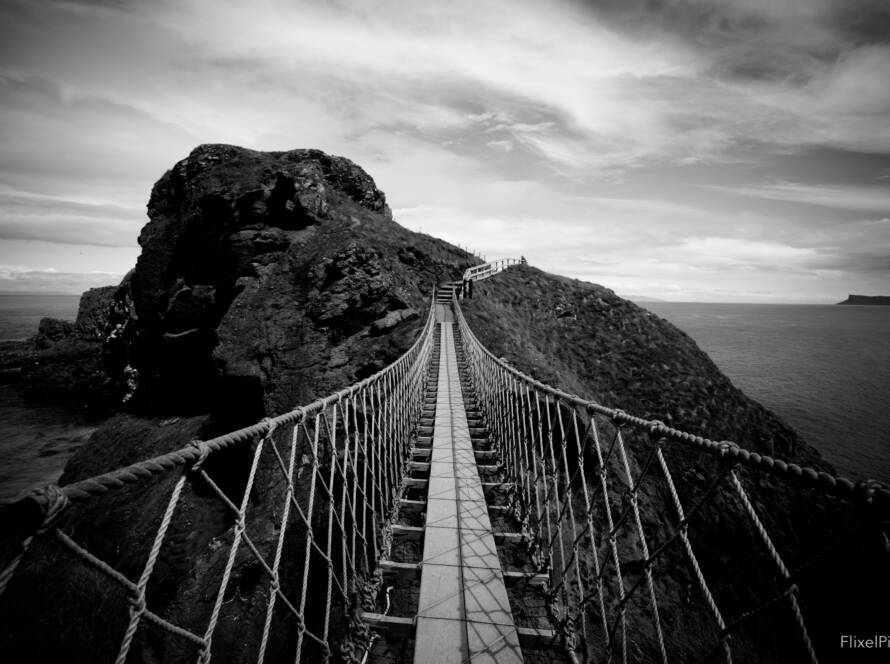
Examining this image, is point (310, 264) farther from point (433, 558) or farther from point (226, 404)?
point (433, 558)

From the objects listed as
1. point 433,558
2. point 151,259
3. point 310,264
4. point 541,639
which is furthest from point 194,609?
point 151,259

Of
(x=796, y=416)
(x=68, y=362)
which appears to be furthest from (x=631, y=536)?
(x=68, y=362)

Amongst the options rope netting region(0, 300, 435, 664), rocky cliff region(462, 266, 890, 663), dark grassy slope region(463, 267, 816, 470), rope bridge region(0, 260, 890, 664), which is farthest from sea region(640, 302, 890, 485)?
rope netting region(0, 300, 435, 664)

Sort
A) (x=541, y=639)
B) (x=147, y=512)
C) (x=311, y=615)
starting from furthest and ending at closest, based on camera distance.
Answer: (x=147, y=512), (x=311, y=615), (x=541, y=639)

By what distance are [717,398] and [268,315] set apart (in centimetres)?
2059

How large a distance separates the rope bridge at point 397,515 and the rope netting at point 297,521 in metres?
0.02

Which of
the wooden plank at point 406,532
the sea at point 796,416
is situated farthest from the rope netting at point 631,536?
the sea at point 796,416

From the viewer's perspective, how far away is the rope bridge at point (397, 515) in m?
1.42

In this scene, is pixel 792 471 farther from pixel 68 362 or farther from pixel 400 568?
pixel 68 362

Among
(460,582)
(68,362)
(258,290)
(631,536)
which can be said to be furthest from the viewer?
(68,362)

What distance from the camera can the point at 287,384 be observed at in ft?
38.7

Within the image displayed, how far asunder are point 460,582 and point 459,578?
44 millimetres

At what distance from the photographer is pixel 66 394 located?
29.7 m

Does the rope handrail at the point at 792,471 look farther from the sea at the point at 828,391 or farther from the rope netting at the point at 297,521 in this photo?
the sea at the point at 828,391
